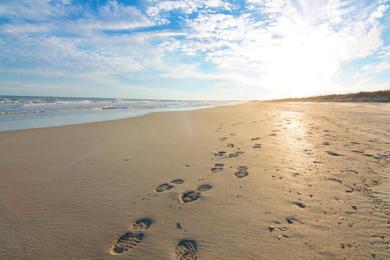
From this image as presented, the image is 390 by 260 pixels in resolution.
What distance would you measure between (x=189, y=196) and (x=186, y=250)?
1060 millimetres

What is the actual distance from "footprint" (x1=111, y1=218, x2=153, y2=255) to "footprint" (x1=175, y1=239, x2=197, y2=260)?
432mm

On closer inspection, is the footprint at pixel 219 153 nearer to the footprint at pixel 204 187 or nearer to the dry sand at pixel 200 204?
the dry sand at pixel 200 204

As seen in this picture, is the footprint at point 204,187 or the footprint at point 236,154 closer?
the footprint at point 204,187

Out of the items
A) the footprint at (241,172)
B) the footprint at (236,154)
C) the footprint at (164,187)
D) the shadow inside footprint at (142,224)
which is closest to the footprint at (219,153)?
the footprint at (236,154)

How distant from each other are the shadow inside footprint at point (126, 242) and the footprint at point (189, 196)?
834 millimetres

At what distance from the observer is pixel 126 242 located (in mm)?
2113

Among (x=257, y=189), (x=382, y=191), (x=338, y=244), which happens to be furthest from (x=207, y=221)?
(x=382, y=191)

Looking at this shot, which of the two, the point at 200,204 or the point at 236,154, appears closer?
the point at 200,204

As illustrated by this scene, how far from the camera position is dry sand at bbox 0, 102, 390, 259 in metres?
2.00

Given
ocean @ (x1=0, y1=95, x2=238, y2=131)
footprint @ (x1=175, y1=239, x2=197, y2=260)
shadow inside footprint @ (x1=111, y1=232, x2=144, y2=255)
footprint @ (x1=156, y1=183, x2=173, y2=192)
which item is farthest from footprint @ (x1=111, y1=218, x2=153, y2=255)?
ocean @ (x1=0, y1=95, x2=238, y2=131)

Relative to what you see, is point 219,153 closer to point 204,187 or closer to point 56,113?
point 204,187

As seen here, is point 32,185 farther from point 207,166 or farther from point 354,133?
point 354,133

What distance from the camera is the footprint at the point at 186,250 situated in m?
1.90

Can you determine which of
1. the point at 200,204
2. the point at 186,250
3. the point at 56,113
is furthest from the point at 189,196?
the point at 56,113
